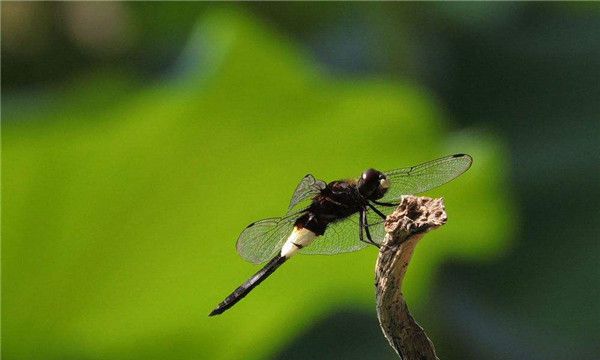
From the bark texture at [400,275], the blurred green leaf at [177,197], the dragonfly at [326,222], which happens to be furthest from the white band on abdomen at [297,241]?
the bark texture at [400,275]

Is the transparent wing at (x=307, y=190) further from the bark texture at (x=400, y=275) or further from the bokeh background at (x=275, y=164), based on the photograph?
the bark texture at (x=400, y=275)

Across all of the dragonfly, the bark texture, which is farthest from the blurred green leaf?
the bark texture

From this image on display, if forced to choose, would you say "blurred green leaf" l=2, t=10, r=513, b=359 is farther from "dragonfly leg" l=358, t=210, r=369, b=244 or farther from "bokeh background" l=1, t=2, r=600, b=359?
"dragonfly leg" l=358, t=210, r=369, b=244

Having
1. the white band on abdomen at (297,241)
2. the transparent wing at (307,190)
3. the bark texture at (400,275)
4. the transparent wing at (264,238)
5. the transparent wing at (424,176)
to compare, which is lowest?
the bark texture at (400,275)

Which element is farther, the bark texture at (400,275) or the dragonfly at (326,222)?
the dragonfly at (326,222)

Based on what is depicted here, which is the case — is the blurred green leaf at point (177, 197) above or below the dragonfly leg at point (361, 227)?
above

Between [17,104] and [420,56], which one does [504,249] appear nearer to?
[420,56]
